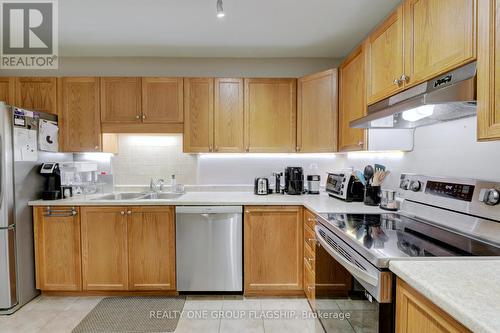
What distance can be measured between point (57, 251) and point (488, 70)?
3.22 meters

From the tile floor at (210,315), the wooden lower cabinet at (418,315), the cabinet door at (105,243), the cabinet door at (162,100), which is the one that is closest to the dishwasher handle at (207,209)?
the cabinet door at (105,243)

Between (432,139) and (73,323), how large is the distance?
9.78 feet

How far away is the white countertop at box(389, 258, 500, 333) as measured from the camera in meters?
0.65

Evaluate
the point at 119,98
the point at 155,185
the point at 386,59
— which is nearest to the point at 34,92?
the point at 119,98

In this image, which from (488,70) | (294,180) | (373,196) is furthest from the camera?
(294,180)

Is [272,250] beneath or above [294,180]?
beneath

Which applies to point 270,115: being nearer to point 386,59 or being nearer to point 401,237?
point 386,59

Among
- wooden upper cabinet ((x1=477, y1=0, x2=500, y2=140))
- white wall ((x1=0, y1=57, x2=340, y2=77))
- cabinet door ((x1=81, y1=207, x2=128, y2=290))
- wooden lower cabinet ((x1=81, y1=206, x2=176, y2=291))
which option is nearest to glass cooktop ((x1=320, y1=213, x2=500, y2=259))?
wooden upper cabinet ((x1=477, y1=0, x2=500, y2=140))

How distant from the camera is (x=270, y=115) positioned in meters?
2.81

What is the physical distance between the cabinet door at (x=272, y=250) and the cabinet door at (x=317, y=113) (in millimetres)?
744

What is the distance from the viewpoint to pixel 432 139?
5.90 ft

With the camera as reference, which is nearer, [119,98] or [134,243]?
[134,243]

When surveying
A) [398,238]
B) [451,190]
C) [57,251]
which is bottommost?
[57,251]

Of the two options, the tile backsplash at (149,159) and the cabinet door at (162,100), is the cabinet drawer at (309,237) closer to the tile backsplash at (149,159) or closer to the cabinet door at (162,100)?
the tile backsplash at (149,159)
